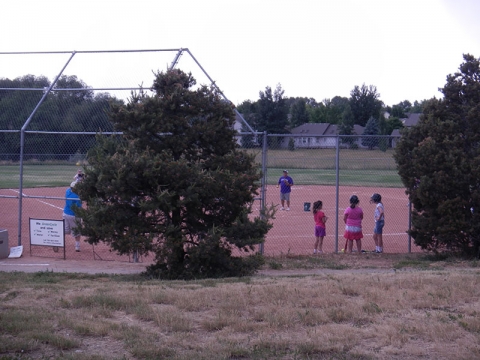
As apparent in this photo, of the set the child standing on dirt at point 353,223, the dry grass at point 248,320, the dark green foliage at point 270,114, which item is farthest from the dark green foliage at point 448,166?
the dark green foliage at point 270,114

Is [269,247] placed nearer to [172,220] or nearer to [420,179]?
[420,179]

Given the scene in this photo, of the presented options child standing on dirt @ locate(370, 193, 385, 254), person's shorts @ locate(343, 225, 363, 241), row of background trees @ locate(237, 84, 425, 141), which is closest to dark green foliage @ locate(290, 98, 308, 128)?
row of background trees @ locate(237, 84, 425, 141)

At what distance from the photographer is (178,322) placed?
632cm

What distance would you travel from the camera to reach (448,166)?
1223cm

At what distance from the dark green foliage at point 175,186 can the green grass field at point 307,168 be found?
116 cm

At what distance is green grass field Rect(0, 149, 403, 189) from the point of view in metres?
17.9

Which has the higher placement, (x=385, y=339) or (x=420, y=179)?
(x=420, y=179)

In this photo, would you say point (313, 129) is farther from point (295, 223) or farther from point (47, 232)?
point (47, 232)

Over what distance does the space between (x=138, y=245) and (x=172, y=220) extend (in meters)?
0.93

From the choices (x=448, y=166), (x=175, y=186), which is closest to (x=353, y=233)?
(x=448, y=166)

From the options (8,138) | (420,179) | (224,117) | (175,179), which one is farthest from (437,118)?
(8,138)

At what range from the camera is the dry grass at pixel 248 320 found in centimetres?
554

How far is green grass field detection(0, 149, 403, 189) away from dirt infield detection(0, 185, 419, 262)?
66cm

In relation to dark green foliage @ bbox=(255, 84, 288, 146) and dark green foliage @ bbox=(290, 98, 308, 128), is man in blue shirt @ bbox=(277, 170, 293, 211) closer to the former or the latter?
dark green foliage @ bbox=(255, 84, 288, 146)
